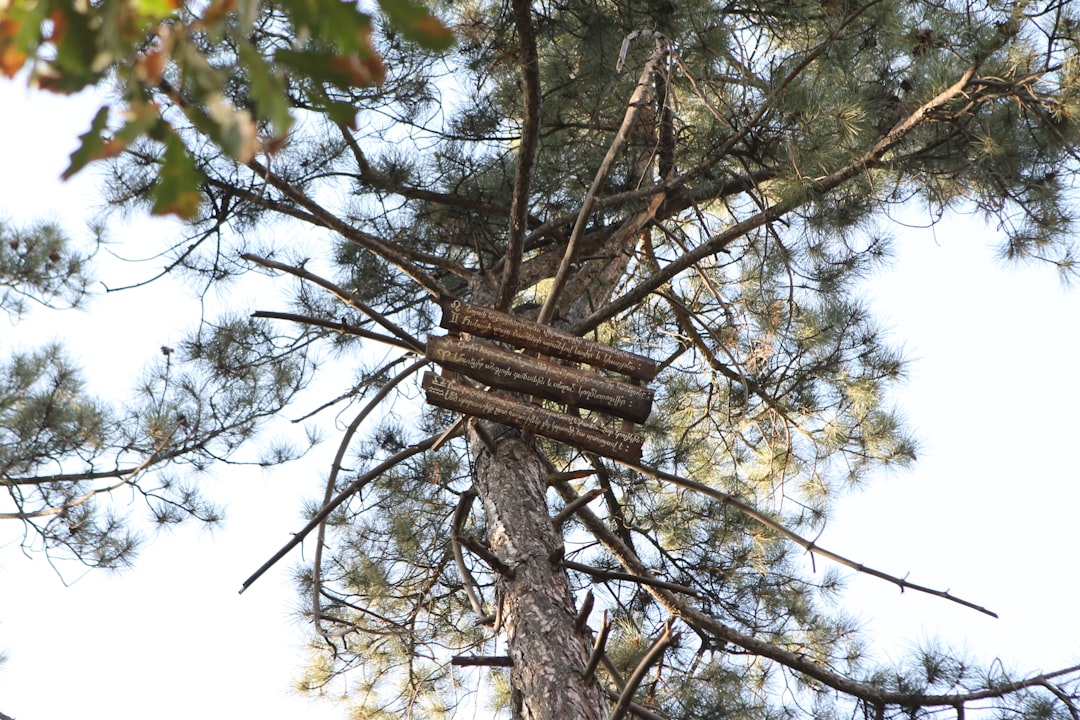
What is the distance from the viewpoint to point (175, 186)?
2.54ft

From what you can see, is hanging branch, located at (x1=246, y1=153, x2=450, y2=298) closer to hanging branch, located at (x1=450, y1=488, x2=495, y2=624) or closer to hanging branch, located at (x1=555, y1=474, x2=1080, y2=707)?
hanging branch, located at (x1=450, y1=488, x2=495, y2=624)

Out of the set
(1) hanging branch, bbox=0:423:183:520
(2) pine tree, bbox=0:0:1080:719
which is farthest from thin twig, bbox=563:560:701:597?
(1) hanging branch, bbox=0:423:183:520

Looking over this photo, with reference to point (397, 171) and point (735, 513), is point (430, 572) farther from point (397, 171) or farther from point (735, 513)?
point (397, 171)

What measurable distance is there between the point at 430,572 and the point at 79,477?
1423 mm

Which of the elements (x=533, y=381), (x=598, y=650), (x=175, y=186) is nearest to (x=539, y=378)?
(x=533, y=381)

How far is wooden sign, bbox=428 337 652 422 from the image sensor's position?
248cm

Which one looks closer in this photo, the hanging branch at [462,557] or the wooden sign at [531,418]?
the wooden sign at [531,418]

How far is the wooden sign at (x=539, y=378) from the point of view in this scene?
2.48 metres

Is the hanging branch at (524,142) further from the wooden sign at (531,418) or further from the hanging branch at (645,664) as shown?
the hanging branch at (645,664)

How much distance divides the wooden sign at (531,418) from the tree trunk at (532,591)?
356 millimetres

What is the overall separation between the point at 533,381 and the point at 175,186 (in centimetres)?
177

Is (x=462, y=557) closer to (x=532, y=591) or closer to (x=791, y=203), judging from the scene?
(x=532, y=591)

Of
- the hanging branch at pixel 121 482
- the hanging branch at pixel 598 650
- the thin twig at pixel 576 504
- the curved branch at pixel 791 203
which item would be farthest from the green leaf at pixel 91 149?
the hanging branch at pixel 121 482

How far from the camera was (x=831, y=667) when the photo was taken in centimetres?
379
